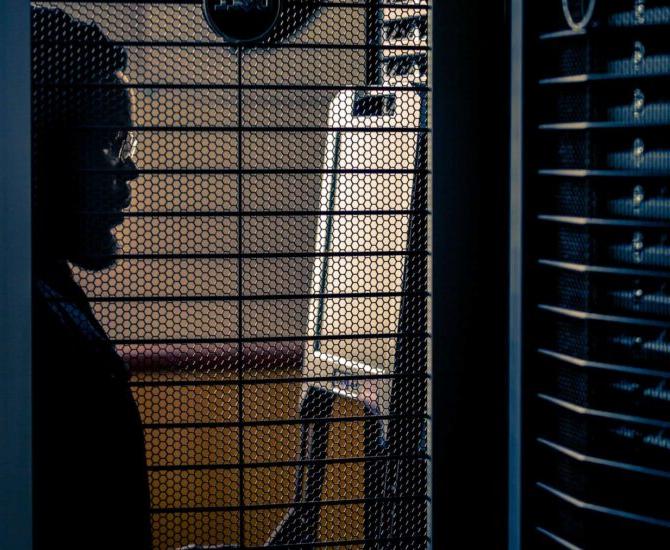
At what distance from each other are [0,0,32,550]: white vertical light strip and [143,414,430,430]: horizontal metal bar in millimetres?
114

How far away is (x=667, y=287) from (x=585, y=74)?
19cm

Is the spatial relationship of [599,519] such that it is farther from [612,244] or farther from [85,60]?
[85,60]

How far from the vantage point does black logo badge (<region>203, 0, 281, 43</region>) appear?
81 cm

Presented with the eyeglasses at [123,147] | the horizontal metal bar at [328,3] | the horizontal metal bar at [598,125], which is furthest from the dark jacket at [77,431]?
the horizontal metal bar at [598,125]

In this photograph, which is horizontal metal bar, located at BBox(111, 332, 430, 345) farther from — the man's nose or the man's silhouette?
the man's nose

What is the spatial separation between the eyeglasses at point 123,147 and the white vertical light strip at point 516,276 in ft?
1.14

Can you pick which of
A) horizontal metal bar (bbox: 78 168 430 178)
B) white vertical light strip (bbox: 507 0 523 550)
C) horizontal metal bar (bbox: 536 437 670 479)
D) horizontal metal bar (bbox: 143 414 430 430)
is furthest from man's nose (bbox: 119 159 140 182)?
horizontal metal bar (bbox: 536 437 670 479)

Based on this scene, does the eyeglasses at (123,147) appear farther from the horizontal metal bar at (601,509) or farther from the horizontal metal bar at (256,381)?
the horizontal metal bar at (601,509)

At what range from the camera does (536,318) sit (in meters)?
0.83

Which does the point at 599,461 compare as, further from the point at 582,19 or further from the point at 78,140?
the point at 78,140

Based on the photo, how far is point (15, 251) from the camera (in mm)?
790

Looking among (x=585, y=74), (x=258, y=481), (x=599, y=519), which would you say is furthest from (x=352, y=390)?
(x=585, y=74)

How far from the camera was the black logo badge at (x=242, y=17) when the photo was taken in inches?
32.0

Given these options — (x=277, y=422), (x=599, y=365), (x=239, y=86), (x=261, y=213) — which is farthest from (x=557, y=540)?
(x=239, y=86)
